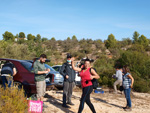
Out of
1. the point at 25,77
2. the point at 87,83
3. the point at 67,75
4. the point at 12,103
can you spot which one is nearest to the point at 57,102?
Result: the point at 67,75

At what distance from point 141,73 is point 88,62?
408 inches

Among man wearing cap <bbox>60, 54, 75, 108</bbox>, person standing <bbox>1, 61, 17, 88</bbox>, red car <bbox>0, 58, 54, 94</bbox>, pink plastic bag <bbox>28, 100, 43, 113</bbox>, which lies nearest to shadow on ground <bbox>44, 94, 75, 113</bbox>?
man wearing cap <bbox>60, 54, 75, 108</bbox>

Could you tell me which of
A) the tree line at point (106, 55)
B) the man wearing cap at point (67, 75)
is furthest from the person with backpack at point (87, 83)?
the tree line at point (106, 55)

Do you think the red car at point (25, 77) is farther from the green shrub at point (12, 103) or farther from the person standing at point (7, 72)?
the green shrub at point (12, 103)

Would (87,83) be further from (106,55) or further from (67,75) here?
(106,55)

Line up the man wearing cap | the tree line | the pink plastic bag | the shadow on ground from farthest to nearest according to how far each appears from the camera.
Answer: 1. the tree line
2. the man wearing cap
3. the shadow on ground
4. the pink plastic bag

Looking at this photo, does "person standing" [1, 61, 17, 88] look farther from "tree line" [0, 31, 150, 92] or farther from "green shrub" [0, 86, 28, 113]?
"tree line" [0, 31, 150, 92]

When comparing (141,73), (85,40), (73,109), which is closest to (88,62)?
(73,109)

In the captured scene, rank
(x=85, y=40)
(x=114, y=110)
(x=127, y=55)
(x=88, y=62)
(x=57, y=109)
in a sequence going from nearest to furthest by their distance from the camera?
(x=88, y=62) < (x=57, y=109) < (x=114, y=110) < (x=127, y=55) < (x=85, y=40)

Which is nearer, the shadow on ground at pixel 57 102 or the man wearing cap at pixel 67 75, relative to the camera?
the shadow on ground at pixel 57 102

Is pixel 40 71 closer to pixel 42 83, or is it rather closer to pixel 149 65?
pixel 42 83

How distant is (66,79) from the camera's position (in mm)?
6211

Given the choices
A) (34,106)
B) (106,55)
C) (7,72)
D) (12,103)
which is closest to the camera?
(12,103)

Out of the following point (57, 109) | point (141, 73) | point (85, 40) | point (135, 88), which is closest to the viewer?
point (57, 109)
